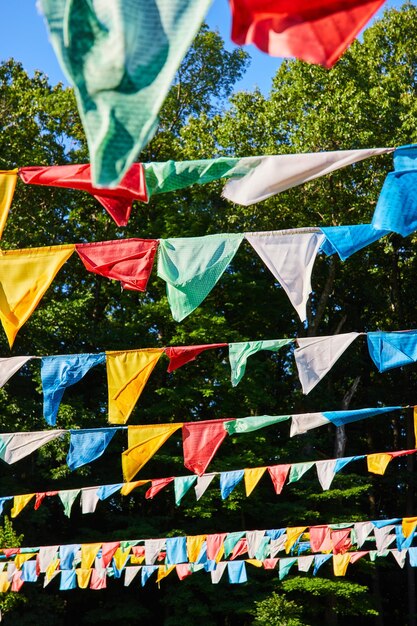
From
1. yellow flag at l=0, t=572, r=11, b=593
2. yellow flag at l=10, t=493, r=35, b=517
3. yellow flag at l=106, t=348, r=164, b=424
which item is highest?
yellow flag at l=106, t=348, r=164, b=424

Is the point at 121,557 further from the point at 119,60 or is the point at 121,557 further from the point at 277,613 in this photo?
the point at 119,60

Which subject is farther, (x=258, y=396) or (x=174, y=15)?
(x=258, y=396)

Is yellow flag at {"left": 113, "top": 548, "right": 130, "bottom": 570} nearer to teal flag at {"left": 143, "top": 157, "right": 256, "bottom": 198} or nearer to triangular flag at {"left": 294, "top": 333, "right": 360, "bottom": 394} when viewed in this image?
triangular flag at {"left": 294, "top": 333, "right": 360, "bottom": 394}

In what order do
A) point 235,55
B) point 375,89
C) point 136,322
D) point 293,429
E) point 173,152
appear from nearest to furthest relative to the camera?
point 293,429, point 375,89, point 136,322, point 173,152, point 235,55

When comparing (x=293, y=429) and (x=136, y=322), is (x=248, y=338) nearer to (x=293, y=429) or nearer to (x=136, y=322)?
(x=136, y=322)

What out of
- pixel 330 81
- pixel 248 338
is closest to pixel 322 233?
pixel 330 81

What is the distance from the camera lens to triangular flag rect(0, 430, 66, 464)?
405 inches

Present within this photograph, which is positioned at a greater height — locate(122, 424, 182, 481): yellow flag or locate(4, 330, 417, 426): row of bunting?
locate(4, 330, 417, 426): row of bunting

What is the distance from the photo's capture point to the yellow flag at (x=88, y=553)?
535 inches

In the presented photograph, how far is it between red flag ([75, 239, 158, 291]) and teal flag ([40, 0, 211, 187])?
5.82m

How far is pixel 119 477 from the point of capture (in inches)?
824

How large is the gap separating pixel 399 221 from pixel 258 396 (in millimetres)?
15129

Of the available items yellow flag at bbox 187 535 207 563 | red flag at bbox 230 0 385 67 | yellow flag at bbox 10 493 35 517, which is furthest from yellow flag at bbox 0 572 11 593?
red flag at bbox 230 0 385 67

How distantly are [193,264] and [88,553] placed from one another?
7.24 meters
